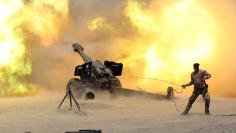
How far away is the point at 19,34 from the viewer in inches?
1018

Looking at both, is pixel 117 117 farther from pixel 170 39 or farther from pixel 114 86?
pixel 170 39

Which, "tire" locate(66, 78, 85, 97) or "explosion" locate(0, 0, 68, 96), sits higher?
"explosion" locate(0, 0, 68, 96)

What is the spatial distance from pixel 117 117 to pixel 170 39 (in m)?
12.3

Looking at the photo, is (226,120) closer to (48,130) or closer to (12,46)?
(48,130)

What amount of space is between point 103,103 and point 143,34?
9.35 metres

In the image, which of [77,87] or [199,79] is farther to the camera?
[77,87]

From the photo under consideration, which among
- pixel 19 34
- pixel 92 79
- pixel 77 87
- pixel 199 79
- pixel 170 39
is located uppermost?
pixel 170 39

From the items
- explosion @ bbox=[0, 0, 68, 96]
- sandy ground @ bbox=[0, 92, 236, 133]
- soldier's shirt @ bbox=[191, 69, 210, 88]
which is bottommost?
sandy ground @ bbox=[0, 92, 236, 133]

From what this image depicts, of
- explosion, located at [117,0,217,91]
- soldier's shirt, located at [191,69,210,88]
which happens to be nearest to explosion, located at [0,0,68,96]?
explosion, located at [117,0,217,91]

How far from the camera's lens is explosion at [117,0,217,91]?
2786 cm

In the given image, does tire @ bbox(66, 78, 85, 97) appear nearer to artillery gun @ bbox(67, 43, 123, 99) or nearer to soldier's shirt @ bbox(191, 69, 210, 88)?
artillery gun @ bbox(67, 43, 123, 99)

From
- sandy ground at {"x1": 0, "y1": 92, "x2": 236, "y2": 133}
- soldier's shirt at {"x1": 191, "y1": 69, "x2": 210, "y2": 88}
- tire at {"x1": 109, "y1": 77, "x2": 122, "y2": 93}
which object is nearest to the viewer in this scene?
sandy ground at {"x1": 0, "y1": 92, "x2": 236, "y2": 133}

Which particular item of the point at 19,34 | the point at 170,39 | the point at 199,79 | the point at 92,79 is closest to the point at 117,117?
the point at 199,79

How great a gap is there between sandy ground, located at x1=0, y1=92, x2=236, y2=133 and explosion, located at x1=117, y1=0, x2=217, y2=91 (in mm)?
4976
